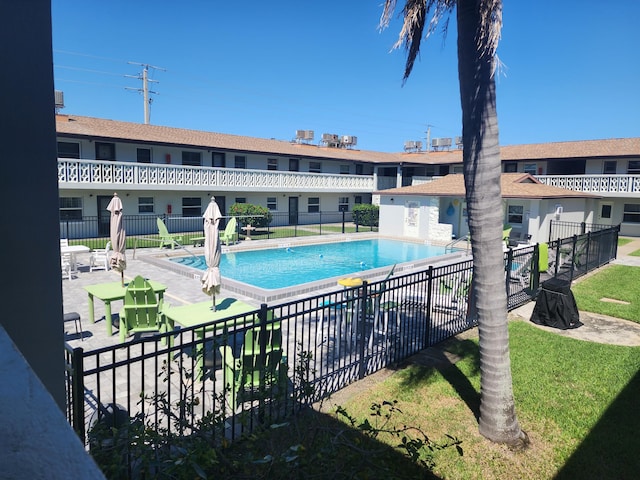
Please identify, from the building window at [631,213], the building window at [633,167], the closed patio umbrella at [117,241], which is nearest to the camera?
the closed patio umbrella at [117,241]

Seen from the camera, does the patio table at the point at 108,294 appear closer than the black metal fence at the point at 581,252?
Yes

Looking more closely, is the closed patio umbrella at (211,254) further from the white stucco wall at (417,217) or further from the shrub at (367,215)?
the shrub at (367,215)

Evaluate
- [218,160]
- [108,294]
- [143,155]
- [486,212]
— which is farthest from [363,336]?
[218,160]

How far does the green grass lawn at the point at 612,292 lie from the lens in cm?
1180

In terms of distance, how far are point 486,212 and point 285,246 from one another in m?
20.9

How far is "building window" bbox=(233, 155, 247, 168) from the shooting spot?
114 feet

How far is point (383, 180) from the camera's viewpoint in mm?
44344

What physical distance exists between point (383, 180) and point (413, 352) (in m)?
36.9

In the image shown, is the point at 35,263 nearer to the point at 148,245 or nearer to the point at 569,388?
the point at 569,388

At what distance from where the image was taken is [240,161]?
35031mm

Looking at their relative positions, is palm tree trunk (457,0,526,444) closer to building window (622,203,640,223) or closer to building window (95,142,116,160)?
building window (95,142,116,160)

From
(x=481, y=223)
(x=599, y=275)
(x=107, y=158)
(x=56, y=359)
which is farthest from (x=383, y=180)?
(x=56, y=359)

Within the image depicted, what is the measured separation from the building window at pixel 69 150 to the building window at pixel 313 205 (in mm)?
19396

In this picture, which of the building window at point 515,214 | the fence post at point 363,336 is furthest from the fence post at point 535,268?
the building window at point 515,214
